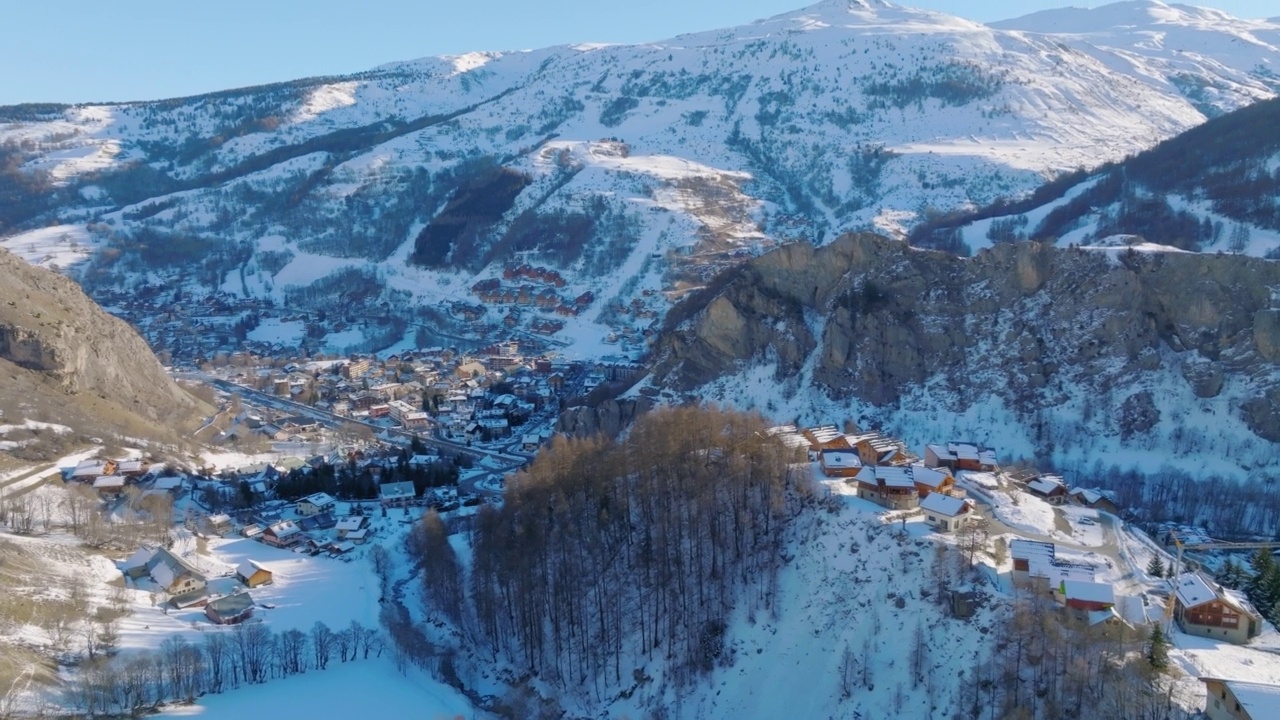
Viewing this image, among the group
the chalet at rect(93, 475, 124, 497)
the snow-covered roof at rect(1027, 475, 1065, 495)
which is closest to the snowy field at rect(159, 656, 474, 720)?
the chalet at rect(93, 475, 124, 497)

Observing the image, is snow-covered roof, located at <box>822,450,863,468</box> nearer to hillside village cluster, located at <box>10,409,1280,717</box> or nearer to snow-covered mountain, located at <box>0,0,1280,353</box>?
hillside village cluster, located at <box>10,409,1280,717</box>

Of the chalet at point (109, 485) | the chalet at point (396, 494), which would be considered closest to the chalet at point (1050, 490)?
the chalet at point (396, 494)

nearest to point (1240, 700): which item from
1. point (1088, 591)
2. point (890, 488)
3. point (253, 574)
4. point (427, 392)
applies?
point (1088, 591)

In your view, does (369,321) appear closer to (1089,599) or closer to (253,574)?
(253,574)

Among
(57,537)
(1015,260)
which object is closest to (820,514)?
(1015,260)

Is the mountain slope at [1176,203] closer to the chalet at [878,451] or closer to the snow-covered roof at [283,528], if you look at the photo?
the chalet at [878,451]

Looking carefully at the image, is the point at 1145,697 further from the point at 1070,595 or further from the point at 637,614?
the point at 637,614
